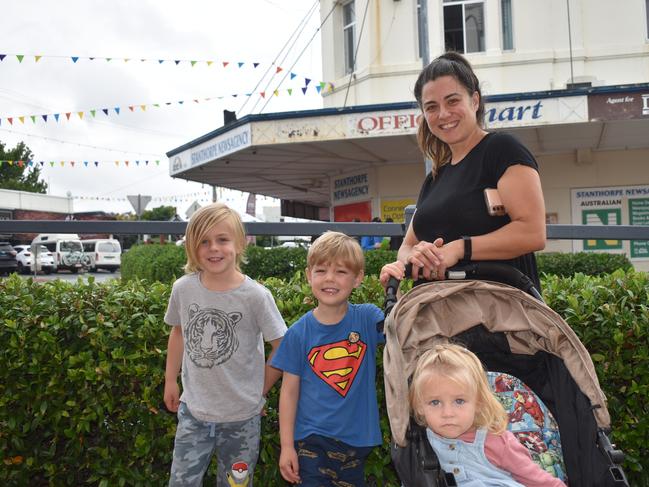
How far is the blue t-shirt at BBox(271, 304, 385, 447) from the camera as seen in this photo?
8.55 feet

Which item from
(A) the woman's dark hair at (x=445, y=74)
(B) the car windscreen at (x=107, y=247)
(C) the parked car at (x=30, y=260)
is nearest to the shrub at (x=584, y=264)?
(A) the woman's dark hair at (x=445, y=74)

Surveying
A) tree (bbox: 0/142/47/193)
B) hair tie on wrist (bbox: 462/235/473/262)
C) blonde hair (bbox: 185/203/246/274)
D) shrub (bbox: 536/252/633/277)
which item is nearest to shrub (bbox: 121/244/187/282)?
shrub (bbox: 536/252/633/277)

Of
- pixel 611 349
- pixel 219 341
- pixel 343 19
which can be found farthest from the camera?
pixel 343 19

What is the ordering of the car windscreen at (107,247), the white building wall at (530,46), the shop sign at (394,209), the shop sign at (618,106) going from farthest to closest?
the car windscreen at (107,247), the shop sign at (394,209), the white building wall at (530,46), the shop sign at (618,106)

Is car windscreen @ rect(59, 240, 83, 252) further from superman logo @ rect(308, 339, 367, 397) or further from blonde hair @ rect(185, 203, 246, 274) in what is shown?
superman logo @ rect(308, 339, 367, 397)

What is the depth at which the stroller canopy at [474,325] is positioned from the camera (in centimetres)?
215

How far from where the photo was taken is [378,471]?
10.3 ft

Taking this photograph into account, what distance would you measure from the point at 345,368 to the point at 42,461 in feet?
6.16

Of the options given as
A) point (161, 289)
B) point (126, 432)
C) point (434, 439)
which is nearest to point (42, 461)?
point (126, 432)

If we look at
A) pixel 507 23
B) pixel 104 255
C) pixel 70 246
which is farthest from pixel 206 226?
pixel 70 246

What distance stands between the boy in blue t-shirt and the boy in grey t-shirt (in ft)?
0.57

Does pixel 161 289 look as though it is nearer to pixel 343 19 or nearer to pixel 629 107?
pixel 629 107

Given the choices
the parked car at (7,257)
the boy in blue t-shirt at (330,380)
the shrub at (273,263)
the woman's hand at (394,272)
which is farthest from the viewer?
the parked car at (7,257)

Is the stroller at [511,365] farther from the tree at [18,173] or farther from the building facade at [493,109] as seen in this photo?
the tree at [18,173]
